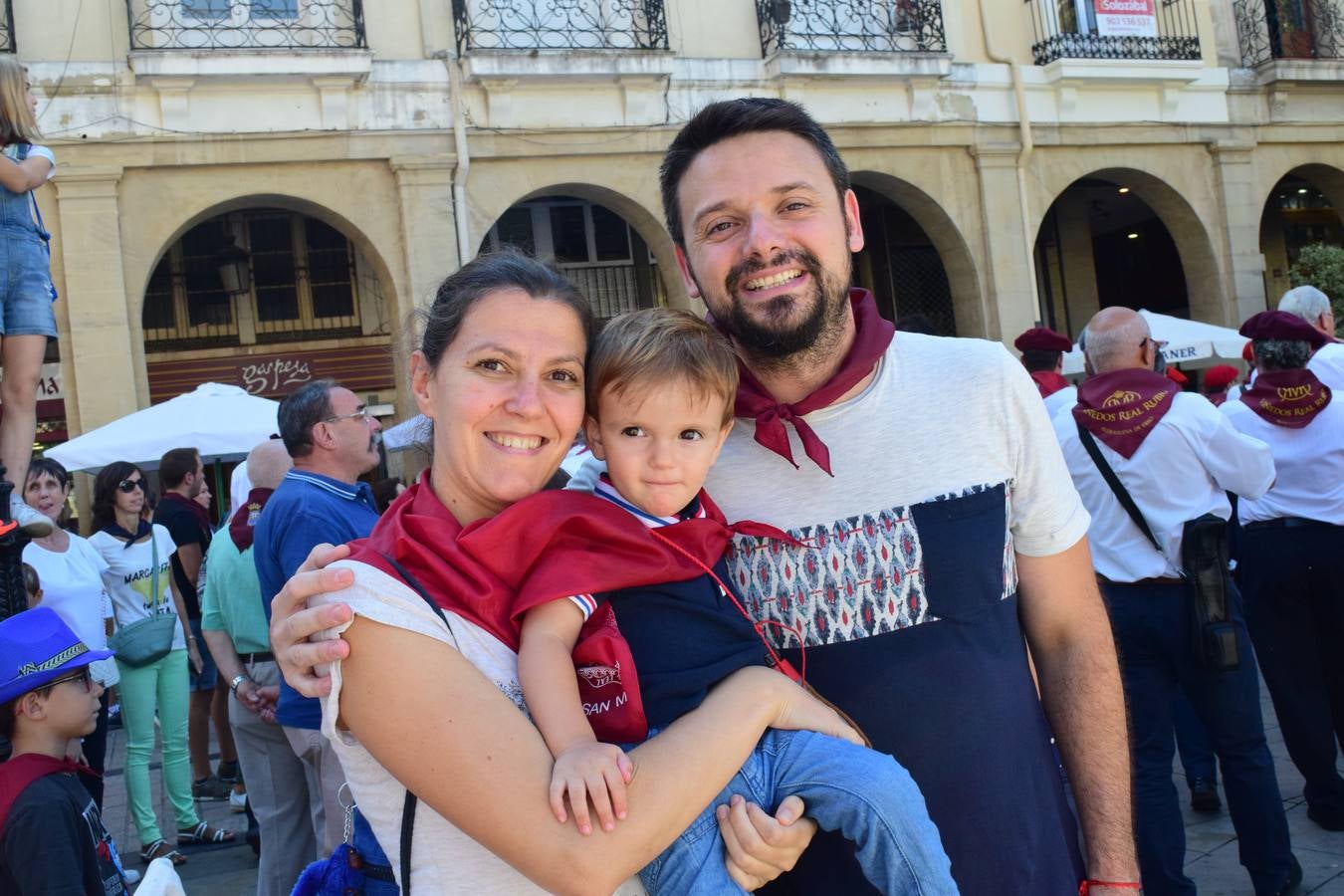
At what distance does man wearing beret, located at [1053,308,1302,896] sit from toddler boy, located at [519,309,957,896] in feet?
10.6

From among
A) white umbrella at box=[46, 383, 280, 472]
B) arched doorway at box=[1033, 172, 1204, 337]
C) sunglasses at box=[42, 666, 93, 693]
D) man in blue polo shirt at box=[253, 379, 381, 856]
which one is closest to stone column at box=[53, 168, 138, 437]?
white umbrella at box=[46, 383, 280, 472]

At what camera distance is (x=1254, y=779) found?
4.69 metres

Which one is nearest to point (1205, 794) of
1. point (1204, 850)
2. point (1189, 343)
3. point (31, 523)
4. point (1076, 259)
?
point (1204, 850)

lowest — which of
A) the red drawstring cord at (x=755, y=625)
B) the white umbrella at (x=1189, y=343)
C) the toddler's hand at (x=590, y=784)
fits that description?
the toddler's hand at (x=590, y=784)

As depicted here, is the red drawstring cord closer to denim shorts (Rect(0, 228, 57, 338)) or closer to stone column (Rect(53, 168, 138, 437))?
denim shorts (Rect(0, 228, 57, 338))

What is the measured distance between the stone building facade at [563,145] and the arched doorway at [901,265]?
5 cm

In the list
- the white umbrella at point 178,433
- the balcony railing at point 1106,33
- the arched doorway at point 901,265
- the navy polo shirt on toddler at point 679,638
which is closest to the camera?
the navy polo shirt on toddler at point 679,638

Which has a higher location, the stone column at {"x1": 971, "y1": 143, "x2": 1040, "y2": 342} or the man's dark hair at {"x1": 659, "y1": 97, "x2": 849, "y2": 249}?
the stone column at {"x1": 971, "y1": 143, "x2": 1040, "y2": 342}

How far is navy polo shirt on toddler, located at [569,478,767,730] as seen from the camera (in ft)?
6.31

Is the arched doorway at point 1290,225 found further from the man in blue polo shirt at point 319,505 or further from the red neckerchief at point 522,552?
the red neckerchief at point 522,552

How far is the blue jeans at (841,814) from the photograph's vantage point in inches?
72.7

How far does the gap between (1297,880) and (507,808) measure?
4.40 meters

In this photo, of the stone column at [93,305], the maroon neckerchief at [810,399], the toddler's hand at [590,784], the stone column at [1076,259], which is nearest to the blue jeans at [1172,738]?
the maroon neckerchief at [810,399]

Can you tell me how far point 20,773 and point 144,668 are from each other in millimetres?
3737
